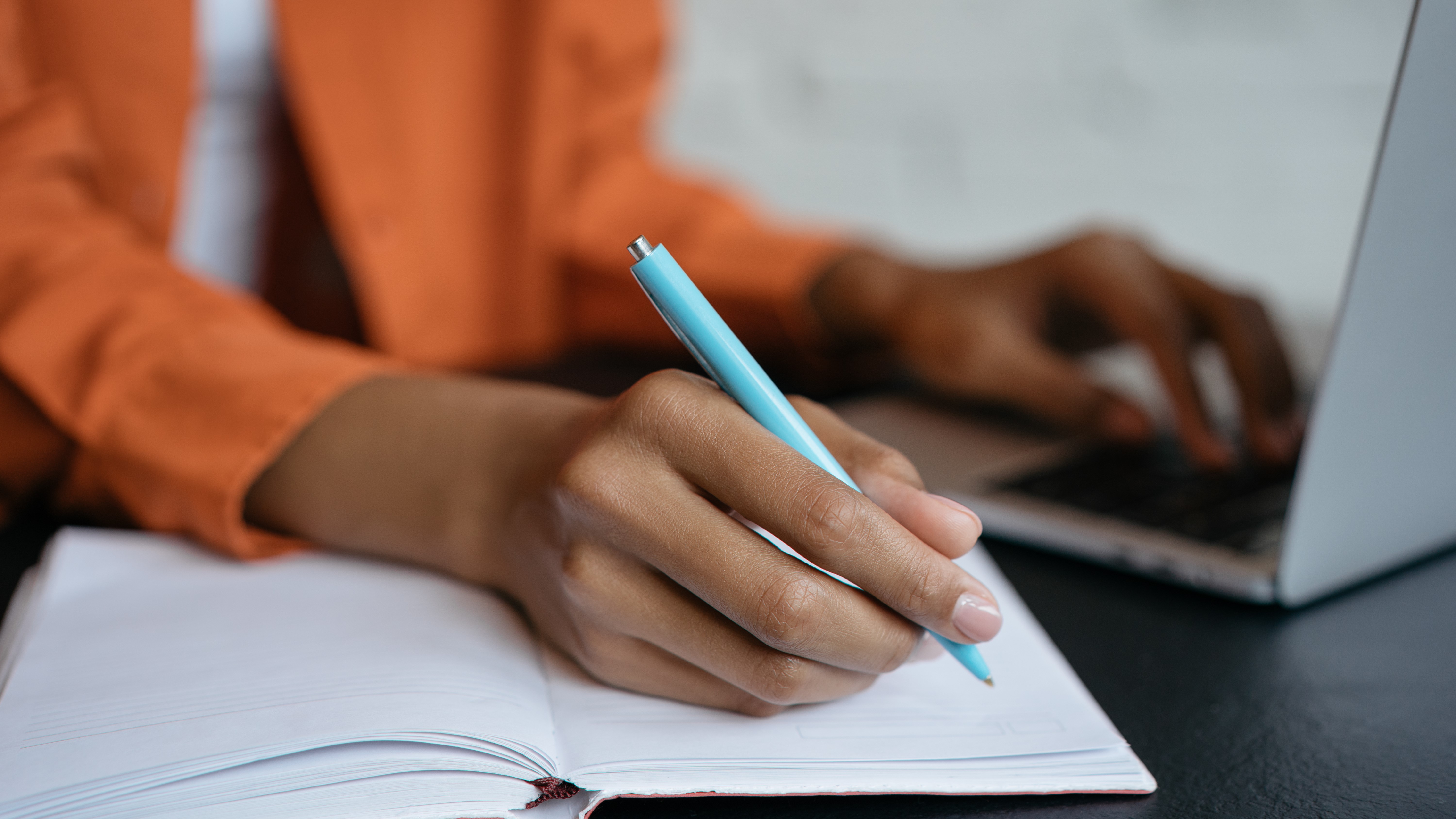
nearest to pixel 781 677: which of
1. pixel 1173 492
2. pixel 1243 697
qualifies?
pixel 1243 697

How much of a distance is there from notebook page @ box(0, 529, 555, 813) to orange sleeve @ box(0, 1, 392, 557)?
1.3 inches

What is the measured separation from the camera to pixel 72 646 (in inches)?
12.7

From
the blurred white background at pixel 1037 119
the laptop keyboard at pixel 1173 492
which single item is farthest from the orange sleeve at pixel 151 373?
the blurred white background at pixel 1037 119

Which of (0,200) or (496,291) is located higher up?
(0,200)

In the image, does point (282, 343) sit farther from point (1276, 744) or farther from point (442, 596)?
point (1276, 744)

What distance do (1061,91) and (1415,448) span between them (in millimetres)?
1048

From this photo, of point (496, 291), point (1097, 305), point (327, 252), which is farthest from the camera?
point (496, 291)

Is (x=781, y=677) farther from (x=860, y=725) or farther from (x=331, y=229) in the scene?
(x=331, y=229)

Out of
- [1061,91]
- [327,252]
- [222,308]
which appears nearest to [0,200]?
[222,308]

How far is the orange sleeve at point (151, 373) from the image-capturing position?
1.33 feet

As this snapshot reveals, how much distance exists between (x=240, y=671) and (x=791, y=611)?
0.61 feet

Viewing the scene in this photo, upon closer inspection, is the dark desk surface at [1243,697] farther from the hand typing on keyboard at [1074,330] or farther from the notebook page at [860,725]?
the hand typing on keyboard at [1074,330]

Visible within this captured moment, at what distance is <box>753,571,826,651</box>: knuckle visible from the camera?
264 mm

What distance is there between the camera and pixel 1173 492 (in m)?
0.46
